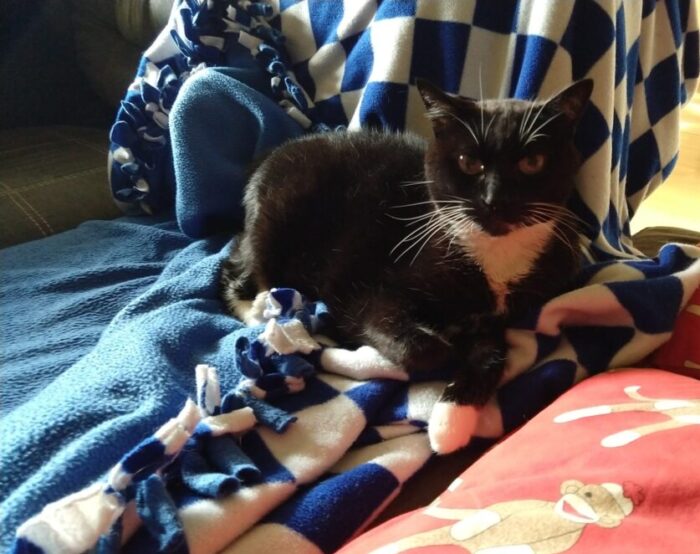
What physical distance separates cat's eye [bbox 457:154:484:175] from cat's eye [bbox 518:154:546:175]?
59 mm

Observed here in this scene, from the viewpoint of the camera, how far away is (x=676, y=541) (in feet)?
1.78

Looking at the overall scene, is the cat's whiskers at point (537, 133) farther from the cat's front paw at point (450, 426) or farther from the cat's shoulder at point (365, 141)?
the cat's front paw at point (450, 426)

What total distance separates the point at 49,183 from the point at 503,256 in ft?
3.72

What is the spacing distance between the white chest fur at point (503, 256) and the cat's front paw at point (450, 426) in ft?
0.71

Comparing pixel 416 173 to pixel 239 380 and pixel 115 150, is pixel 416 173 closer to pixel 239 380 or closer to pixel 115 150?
pixel 239 380

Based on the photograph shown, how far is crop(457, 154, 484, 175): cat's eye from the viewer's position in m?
0.97

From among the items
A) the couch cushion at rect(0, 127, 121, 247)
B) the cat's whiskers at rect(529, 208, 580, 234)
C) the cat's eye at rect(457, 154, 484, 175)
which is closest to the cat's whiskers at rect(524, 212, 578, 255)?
the cat's whiskers at rect(529, 208, 580, 234)

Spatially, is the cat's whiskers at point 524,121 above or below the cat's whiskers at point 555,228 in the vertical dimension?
above

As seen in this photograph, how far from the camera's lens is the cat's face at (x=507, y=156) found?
934mm

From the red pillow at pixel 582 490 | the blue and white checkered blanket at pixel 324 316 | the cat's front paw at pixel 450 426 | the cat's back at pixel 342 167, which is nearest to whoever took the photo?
the red pillow at pixel 582 490

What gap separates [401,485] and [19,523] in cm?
44

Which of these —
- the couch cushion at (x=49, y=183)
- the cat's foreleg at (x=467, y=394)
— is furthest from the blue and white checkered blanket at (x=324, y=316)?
the couch cushion at (x=49, y=183)

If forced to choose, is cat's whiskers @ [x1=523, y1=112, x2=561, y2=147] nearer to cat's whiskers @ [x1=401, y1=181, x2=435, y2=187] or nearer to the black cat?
the black cat

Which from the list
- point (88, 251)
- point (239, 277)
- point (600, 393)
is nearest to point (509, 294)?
point (600, 393)
